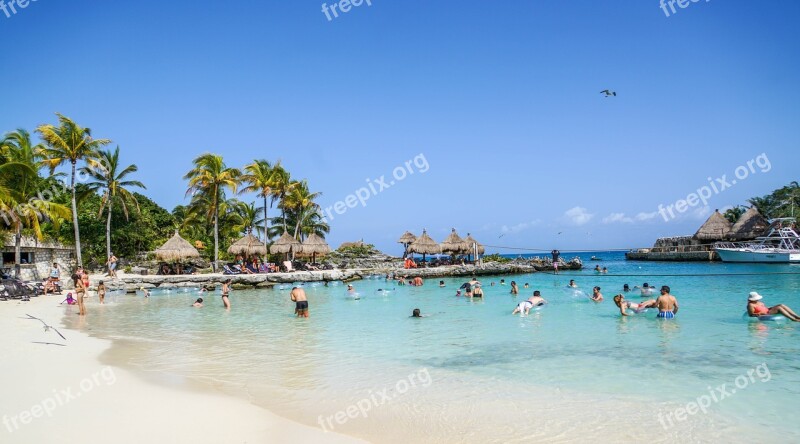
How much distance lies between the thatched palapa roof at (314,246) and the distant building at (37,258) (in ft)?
44.6

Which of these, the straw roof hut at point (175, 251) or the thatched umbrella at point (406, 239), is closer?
the straw roof hut at point (175, 251)

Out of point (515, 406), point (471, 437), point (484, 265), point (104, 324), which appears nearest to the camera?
point (471, 437)

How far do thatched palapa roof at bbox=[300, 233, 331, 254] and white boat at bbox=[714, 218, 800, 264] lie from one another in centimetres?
3664

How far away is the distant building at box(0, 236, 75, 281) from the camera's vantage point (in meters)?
24.8

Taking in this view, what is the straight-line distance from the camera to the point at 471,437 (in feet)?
16.3

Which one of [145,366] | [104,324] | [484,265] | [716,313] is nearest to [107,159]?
[104,324]

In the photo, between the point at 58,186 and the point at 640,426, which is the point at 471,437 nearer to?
the point at 640,426

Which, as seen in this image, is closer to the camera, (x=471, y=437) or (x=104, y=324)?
(x=471, y=437)

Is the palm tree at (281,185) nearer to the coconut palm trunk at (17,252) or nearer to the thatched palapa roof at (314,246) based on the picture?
the thatched palapa roof at (314,246)

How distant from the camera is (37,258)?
26125 millimetres

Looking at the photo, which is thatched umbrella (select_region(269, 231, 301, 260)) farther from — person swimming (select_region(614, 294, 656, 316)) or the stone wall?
person swimming (select_region(614, 294, 656, 316))

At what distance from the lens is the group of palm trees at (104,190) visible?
19.9 meters

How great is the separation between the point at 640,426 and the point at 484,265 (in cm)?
3338

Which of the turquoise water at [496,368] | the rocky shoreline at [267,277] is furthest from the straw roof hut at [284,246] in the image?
the turquoise water at [496,368]
